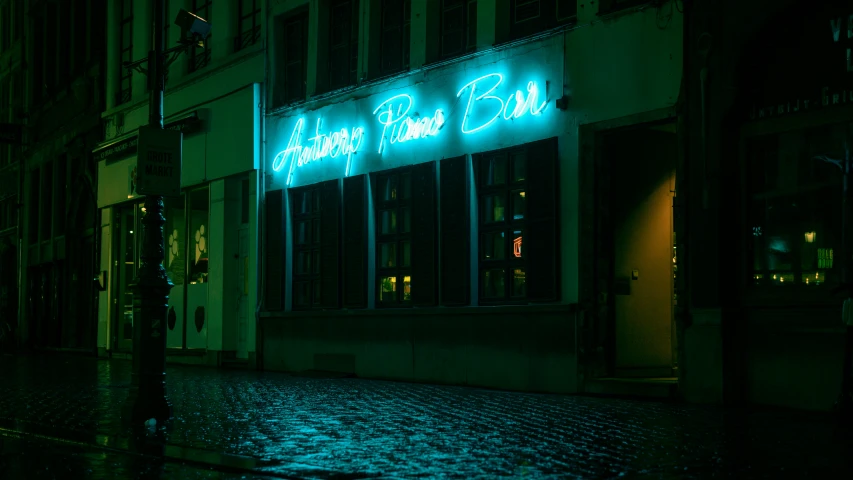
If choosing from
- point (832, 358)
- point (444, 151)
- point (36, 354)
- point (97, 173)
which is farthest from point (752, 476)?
point (36, 354)

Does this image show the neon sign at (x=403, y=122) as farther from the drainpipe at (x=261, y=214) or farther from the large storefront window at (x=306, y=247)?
the drainpipe at (x=261, y=214)

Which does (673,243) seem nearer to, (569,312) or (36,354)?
(569,312)

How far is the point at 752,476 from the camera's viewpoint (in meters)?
7.27

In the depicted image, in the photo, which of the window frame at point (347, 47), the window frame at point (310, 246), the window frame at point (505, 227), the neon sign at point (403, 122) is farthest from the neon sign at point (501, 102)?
the window frame at point (310, 246)

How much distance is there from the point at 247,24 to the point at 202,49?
1.86 m

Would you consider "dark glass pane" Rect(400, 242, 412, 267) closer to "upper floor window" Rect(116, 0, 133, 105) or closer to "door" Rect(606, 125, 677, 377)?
"door" Rect(606, 125, 677, 377)

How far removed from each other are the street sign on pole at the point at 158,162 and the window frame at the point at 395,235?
672 cm

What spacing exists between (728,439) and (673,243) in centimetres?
667

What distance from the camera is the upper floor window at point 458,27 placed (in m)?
17.1

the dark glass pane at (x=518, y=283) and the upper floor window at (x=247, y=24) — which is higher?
the upper floor window at (x=247, y=24)

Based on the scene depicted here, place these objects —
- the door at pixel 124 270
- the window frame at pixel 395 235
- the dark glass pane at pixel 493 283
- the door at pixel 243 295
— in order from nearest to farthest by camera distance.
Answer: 1. the dark glass pane at pixel 493 283
2. the window frame at pixel 395 235
3. the door at pixel 243 295
4. the door at pixel 124 270

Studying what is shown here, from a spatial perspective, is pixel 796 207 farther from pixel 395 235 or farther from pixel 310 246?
pixel 310 246

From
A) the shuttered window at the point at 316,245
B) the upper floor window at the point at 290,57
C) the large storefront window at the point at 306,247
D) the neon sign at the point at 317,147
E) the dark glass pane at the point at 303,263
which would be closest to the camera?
the neon sign at the point at 317,147

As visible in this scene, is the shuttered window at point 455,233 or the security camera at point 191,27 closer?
the security camera at point 191,27
